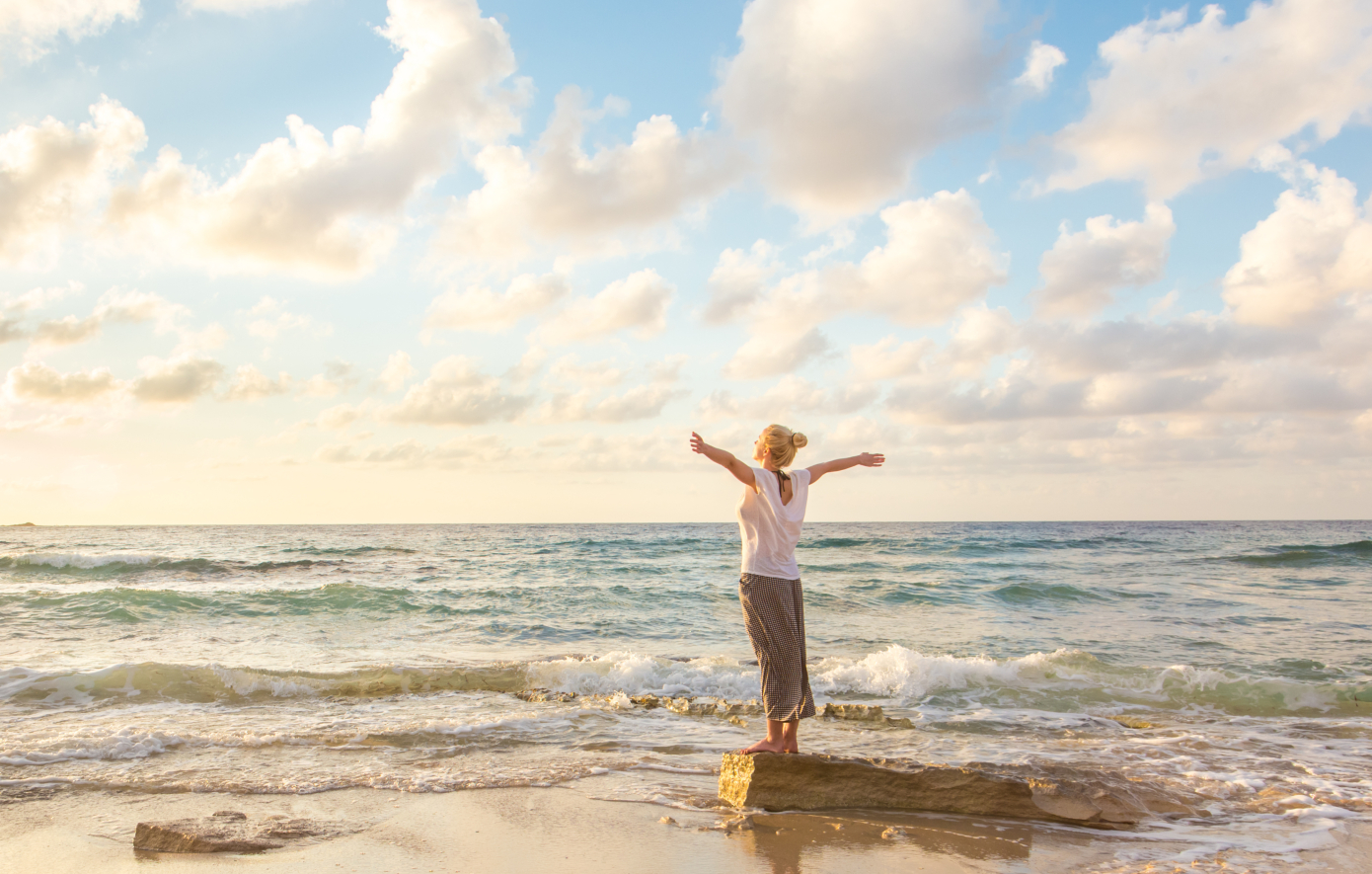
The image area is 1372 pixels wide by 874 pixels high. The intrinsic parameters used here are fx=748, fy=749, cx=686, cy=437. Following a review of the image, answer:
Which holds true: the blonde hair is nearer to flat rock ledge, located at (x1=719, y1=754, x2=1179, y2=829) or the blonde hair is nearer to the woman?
the woman

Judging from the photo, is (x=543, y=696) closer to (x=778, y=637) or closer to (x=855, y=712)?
(x=855, y=712)

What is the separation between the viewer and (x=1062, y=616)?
1497cm

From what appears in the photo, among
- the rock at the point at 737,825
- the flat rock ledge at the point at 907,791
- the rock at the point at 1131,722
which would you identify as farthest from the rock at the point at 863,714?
the rock at the point at 737,825

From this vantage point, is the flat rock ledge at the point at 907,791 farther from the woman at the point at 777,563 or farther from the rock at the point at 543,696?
the rock at the point at 543,696

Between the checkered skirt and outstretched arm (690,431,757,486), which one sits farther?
the checkered skirt

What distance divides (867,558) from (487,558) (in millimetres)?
15371

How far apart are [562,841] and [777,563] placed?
203 centimetres

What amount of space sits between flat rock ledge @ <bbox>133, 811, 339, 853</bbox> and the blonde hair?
11.1 feet

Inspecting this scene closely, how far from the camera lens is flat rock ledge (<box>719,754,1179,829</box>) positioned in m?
4.58

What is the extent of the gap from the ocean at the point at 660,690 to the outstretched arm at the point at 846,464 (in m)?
2.23

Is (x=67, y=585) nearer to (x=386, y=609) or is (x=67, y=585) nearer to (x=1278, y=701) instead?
(x=386, y=609)

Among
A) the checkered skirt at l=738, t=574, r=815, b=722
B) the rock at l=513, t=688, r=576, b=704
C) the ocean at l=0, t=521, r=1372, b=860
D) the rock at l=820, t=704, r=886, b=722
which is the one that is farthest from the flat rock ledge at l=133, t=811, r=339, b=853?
the rock at l=820, t=704, r=886, b=722

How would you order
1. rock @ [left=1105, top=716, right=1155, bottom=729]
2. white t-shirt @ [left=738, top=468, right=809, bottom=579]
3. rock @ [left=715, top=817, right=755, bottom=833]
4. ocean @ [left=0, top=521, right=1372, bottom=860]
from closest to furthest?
rock @ [left=715, top=817, right=755, bottom=833] → white t-shirt @ [left=738, top=468, right=809, bottom=579] → ocean @ [left=0, top=521, right=1372, bottom=860] → rock @ [left=1105, top=716, right=1155, bottom=729]

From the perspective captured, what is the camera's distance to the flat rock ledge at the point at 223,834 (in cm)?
403
